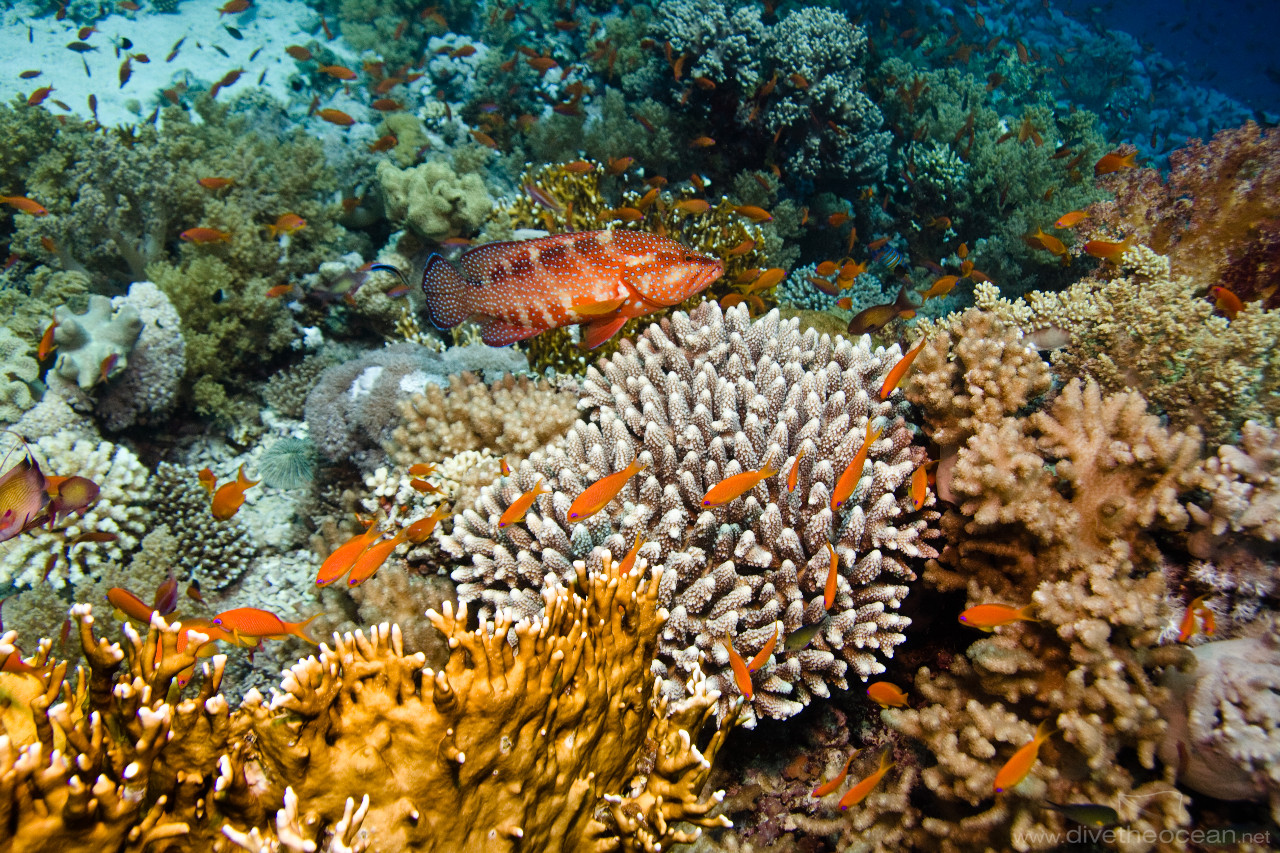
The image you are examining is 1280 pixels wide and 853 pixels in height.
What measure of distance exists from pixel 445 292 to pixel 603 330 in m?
1.14

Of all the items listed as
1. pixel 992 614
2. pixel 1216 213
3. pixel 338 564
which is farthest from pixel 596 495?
pixel 1216 213

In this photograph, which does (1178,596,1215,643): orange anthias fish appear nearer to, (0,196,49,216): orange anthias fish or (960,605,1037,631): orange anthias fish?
(960,605,1037,631): orange anthias fish

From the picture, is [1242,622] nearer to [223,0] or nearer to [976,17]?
[223,0]

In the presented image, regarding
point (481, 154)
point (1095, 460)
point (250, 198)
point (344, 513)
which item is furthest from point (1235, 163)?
point (250, 198)

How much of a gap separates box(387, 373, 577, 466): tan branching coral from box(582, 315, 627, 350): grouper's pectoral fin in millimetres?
964

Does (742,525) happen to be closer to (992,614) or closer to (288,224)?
(992,614)

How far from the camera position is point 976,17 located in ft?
68.0

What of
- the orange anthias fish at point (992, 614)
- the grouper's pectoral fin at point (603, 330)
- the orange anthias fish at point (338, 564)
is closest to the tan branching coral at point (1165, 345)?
the orange anthias fish at point (992, 614)

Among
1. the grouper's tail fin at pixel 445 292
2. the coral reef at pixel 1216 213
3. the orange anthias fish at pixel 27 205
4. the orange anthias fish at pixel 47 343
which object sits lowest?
the orange anthias fish at pixel 47 343

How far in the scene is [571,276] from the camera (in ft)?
11.7

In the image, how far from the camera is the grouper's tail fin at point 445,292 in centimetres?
362

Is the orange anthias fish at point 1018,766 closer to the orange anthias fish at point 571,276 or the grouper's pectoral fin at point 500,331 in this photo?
the orange anthias fish at point 571,276

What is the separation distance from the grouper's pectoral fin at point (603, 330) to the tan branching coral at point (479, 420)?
964 mm

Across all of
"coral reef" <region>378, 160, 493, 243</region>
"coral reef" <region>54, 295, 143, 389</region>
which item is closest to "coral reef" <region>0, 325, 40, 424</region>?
"coral reef" <region>54, 295, 143, 389</region>
